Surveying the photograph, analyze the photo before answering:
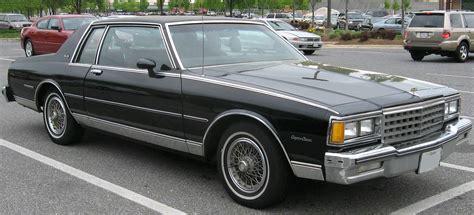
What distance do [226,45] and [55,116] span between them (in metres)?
2.46

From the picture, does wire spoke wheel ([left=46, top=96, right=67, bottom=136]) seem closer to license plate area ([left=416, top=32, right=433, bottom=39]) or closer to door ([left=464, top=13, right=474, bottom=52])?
license plate area ([left=416, top=32, right=433, bottom=39])

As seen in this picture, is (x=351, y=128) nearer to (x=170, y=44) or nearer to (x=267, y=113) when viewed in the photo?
(x=267, y=113)

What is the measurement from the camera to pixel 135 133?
210 inches

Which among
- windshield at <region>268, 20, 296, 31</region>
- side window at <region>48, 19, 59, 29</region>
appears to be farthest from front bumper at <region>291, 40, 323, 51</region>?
side window at <region>48, 19, 59, 29</region>

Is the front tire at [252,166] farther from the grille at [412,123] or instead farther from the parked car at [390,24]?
the parked car at [390,24]

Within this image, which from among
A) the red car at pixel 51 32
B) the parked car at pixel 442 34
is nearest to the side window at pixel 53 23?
Answer: the red car at pixel 51 32

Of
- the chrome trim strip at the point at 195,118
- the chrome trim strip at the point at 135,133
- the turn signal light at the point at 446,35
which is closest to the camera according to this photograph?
the chrome trim strip at the point at 195,118

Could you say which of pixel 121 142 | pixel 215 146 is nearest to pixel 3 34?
pixel 121 142

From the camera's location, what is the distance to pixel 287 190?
4.23 meters

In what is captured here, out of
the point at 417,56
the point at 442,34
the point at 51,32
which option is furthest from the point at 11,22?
the point at 442,34

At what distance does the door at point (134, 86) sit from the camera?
494cm

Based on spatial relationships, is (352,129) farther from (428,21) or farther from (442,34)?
(428,21)

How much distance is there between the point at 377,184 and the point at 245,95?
5.21 ft

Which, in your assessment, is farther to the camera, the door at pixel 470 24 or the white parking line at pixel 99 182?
the door at pixel 470 24
